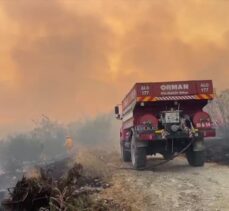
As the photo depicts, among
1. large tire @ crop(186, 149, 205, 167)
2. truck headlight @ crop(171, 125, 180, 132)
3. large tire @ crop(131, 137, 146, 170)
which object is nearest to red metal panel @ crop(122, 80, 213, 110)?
truck headlight @ crop(171, 125, 180, 132)

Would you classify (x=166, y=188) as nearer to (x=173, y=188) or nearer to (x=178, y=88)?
(x=173, y=188)

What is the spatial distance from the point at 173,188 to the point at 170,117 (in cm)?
347

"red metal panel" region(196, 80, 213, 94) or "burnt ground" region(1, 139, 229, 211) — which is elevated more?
"red metal panel" region(196, 80, 213, 94)

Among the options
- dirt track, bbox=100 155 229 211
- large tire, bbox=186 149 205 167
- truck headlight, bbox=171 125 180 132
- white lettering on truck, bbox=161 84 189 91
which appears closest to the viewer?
dirt track, bbox=100 155 229 211

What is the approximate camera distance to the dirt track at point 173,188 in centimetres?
800

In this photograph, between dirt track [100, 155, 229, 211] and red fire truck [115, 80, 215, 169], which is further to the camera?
red fire truck [115, 80, 215, 169]

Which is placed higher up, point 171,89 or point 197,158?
point 171,89

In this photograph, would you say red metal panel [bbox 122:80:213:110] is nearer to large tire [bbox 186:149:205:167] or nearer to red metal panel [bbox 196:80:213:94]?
red metal panel [bbox 196:80:213:94]

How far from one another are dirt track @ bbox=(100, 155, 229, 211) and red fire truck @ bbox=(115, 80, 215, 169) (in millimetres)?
781

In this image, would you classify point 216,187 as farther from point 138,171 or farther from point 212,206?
point 138,171

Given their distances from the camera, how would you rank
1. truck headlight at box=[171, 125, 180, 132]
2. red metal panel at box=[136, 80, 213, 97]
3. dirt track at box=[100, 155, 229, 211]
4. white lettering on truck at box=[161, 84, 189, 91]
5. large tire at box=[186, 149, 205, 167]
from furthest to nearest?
1. large tire at box=[186, 149, 205, 167]
2. white lettering on truck at box=[161, 84, 189, 91]
3. red metal panel at box=[136, 80, 213, 97]
4. truck headlight at box=[171, 125, 180, 132]
5. dirt track at box=[100, 155, 229, 211]

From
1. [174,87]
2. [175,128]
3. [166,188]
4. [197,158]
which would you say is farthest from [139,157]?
[166,188]

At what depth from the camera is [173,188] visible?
31.2ft

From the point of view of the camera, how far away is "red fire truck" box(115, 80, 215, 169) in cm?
1240
